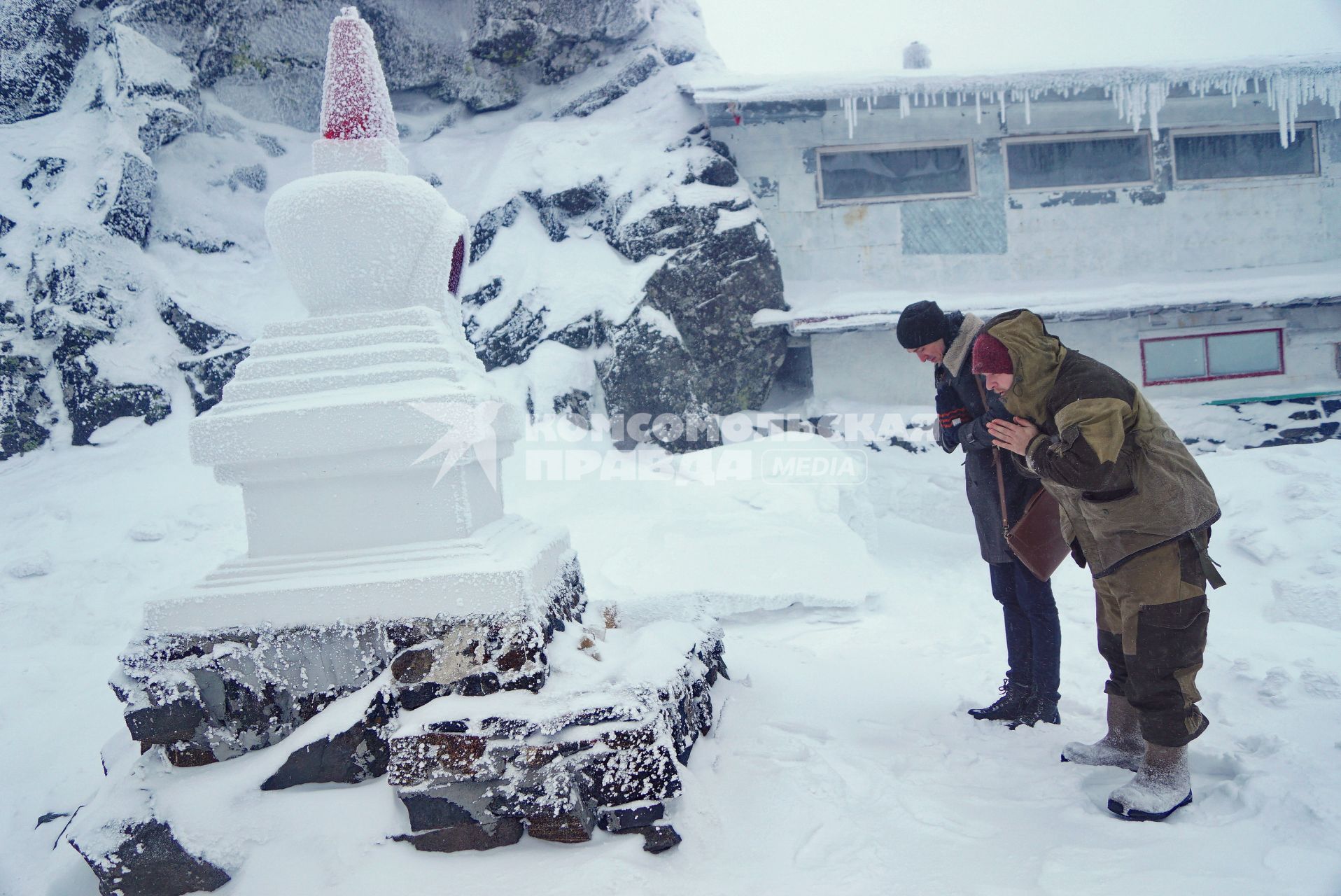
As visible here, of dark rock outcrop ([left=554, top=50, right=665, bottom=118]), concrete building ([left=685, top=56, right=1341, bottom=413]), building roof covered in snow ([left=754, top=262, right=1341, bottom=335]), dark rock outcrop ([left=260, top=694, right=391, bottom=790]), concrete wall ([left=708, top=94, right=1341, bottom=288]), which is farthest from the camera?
dark rock outcrop ([left=554, top=50, right=665, bottom=118])

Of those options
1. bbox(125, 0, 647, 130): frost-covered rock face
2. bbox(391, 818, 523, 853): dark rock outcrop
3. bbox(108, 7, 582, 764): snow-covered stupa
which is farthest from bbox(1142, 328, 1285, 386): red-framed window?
bbox(391, 818, 523, 853): dark rock outcrop

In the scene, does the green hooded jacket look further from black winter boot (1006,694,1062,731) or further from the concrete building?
the concrete building

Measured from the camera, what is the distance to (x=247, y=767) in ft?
8.25

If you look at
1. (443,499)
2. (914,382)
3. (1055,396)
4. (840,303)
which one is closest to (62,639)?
(443,499)

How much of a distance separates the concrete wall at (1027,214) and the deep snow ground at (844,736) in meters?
3.67

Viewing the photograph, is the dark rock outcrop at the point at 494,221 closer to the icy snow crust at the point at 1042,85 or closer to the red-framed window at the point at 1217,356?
the icy snow crust at the point at 1042,85

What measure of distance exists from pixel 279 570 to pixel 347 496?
1.09 feet

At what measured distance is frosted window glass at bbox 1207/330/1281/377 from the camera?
28.3 ft

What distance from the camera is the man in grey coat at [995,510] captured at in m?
3.03

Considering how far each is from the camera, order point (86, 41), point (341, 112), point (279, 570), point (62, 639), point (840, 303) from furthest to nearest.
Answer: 1. point (86, 41)
2. point (840, 303)
3. point (62, 639)
4. point (341, 112)
5. point (279, 570)

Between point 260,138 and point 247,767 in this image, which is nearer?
point 247,767

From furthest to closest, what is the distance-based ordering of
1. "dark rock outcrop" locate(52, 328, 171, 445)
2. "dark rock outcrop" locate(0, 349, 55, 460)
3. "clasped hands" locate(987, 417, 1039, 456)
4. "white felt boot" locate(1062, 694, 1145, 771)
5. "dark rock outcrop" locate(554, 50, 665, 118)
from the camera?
"dark rock outcrop" locate(554, 50, 665, 118) → "dark rock outcrop" locate(52, 328, 171, 445) → "dark rock outcrop" locate(0, 349, 55, 460) → "white felt boot" locate(1062, 694, 1145, 771) → "clasped hands" locate(987, 417, 1039, 456)

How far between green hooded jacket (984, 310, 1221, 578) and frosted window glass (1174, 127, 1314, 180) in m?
8.69

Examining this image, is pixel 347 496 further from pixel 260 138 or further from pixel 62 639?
pixel 260 138
